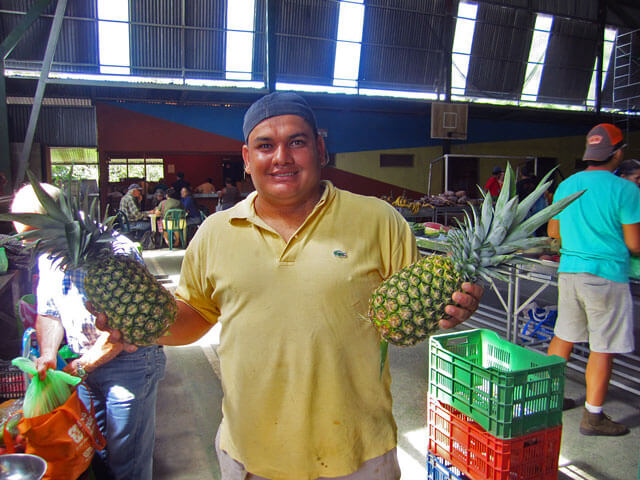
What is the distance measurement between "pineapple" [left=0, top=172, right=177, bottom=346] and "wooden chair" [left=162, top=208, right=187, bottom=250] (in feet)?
35.6

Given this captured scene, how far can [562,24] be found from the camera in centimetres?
1728

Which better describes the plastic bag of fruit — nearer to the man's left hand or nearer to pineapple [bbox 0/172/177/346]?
pineapple [bbox 0/172/177/346]

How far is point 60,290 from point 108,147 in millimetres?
12851

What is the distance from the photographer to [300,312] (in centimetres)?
156

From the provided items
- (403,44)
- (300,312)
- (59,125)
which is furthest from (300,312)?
(403,44)

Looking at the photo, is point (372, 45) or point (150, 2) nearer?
point (150, 2)

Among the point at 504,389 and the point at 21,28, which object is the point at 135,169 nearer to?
the point at 21,28

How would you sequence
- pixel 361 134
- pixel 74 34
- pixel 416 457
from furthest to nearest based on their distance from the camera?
1. pixel 361 134
2. pixel 74 34
3. pixel 416 457

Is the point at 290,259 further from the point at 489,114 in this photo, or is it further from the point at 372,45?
the point at 489,114

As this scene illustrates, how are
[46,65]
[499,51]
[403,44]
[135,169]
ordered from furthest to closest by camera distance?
[499,51] < [135,169] < [403,44] < [46,65]

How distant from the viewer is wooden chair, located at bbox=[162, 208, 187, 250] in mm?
12211

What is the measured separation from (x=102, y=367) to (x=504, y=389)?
2.14m

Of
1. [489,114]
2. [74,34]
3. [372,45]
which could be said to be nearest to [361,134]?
[372,45]

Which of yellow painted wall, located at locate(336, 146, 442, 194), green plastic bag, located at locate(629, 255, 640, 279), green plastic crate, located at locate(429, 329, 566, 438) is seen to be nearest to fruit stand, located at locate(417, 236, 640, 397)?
green plastic bag, located at locate(629, 255, 640, 279)
